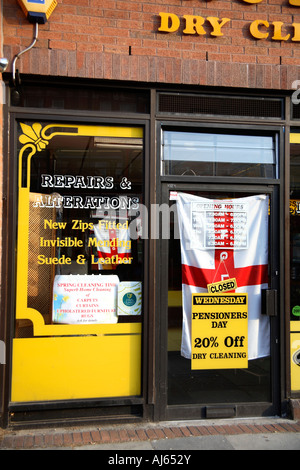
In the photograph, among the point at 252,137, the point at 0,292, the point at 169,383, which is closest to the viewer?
the point at 0,292

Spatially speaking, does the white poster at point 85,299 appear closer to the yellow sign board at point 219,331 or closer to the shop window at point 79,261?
the shop window at point 79,261

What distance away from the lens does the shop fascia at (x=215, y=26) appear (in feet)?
15.3

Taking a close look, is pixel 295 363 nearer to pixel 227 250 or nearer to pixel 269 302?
pixel 269 302

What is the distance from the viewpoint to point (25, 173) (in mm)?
4562

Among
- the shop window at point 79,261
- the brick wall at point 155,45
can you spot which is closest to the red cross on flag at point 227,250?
the shop window at point 79,261

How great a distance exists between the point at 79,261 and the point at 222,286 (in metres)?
1.52

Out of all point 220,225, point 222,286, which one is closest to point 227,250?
point 220,225

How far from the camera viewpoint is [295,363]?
4.91 metres

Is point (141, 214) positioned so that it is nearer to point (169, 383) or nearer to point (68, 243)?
point (68, 243)

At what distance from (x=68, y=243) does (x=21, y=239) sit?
1.51 feet

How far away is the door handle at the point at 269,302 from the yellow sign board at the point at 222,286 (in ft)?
1.11

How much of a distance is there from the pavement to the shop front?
14 cm

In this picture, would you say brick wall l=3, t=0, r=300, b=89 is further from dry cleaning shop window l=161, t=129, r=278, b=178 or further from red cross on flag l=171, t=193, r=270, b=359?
red cross on flag l=171, t=193, r=270, b=359

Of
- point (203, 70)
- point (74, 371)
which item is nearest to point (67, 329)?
point (74, 371)
